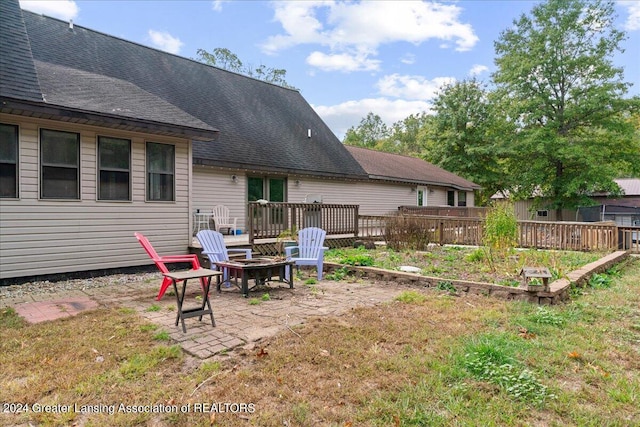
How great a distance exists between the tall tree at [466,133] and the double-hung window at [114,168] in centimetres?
2168

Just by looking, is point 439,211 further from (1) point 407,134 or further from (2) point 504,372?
(1) point 407,134

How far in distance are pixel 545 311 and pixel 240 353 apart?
342 centimetres

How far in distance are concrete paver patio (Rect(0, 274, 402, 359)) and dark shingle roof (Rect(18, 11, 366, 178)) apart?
3.58 metres

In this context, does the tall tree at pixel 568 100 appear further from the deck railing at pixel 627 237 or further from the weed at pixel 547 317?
the weed at pixel 547 317

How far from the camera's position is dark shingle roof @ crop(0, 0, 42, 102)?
5.79 meters

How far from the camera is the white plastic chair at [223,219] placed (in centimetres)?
1029

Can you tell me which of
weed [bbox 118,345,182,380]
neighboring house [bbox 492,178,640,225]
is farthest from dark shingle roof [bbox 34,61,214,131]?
neighboring house [bbox 492,178,640,225]

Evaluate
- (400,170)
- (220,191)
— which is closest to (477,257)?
(220,191)

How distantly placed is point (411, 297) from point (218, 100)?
1033 cm

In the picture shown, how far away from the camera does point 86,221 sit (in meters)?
6.83

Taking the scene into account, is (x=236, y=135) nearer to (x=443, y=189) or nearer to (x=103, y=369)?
(x=103, y=369)

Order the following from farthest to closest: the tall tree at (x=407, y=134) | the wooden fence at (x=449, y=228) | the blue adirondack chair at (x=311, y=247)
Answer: the tall tree at (x=407, y=134) → the wooden fence at (x=449, y=228) → the blue adirondack chair at (x=311, y=247)

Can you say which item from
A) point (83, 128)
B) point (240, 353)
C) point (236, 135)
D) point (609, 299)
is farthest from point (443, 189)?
point (240, 353)

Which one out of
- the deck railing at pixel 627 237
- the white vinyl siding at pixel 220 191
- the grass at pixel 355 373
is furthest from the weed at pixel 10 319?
the deck railing at pixel 627 237
